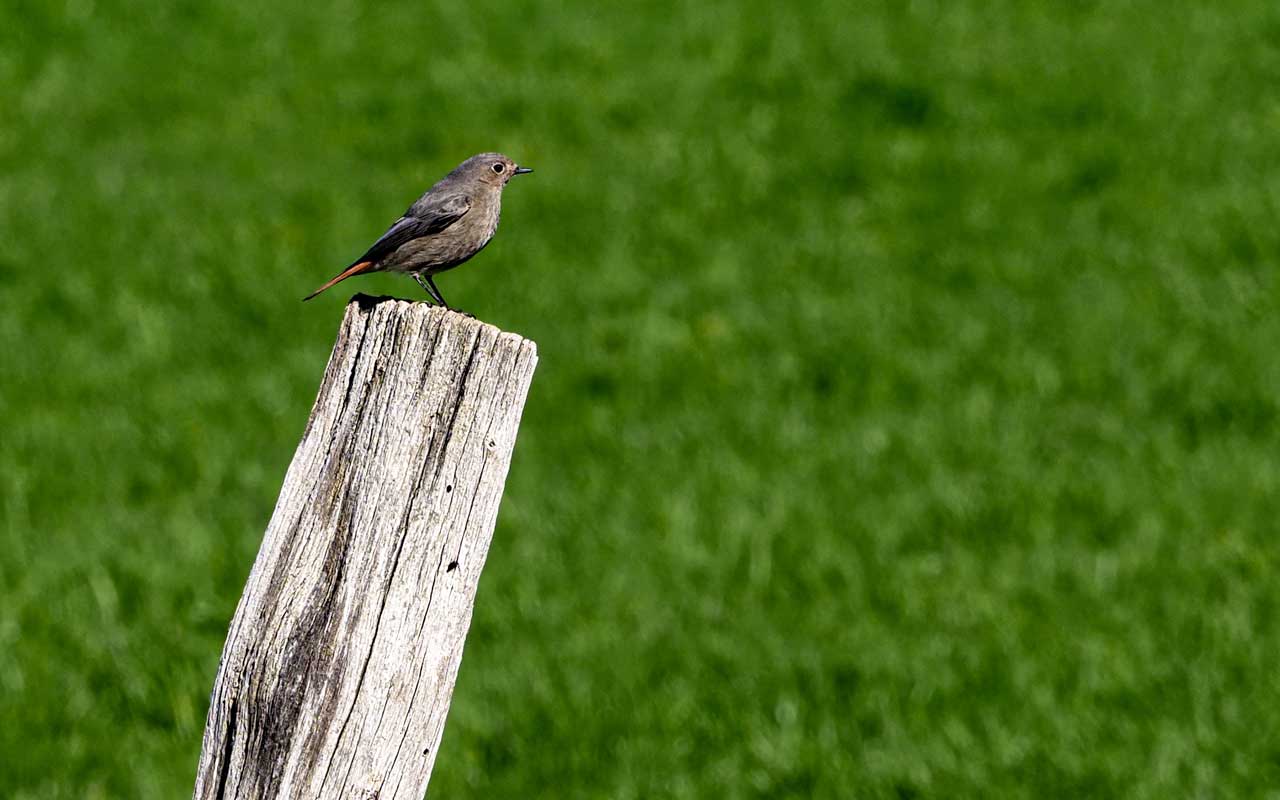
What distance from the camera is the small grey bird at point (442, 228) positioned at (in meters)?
4.57

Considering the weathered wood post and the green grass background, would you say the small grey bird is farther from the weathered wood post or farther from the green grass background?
the green grass background

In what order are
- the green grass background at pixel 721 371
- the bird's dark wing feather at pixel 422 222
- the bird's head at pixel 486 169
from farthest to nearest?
the green grass background at pixel 721 371
the bird's head at pixel 486 169
the bird's dark wing feather at pixel 422 222

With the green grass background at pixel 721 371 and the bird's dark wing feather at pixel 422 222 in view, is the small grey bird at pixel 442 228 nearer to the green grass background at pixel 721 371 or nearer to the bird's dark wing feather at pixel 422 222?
the bird's dark wing feather at pixel 422 222

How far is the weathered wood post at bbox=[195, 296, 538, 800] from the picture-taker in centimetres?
293

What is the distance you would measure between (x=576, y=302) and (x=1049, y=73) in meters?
5.46

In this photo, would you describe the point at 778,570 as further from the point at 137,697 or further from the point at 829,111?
the point at 829,111

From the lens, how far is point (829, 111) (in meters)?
13.4

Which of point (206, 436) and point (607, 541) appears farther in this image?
point (206, 436)

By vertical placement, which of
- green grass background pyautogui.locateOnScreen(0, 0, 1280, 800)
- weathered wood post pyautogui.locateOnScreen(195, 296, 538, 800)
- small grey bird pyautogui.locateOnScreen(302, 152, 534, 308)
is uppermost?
small grey bird pyautogui.locateOnScreen(302, 152, 534, 308)

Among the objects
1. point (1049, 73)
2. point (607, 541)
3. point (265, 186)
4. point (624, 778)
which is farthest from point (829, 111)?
point (624, 778)

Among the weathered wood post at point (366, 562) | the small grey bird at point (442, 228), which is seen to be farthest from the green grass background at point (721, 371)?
the weathered wood post at point (366, 562)

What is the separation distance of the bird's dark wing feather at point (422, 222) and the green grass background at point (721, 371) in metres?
2.68

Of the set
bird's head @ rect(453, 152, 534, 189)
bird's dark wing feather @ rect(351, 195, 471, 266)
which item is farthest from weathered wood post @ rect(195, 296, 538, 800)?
bird's head @ rect(453, 152, 534, 189)

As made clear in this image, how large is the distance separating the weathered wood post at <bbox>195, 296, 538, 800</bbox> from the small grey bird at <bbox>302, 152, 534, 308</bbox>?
61.1 inches
